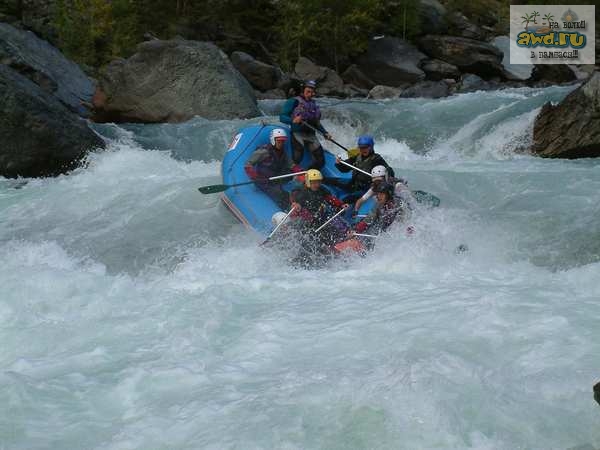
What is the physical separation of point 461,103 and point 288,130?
6.74 metres

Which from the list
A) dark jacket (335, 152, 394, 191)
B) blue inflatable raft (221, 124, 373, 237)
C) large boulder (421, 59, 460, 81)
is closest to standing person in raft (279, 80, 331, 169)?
blue inflatable raft (221, 124, 373, 237)

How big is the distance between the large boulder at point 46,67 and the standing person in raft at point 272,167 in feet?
20.5

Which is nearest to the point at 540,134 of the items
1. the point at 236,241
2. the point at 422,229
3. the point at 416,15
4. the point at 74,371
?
the point at 422,229

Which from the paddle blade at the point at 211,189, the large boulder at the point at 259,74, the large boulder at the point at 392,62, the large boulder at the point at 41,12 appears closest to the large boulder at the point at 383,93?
the large boulder at the point at 259,74

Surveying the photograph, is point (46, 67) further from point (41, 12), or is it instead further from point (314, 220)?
point (41, 12)

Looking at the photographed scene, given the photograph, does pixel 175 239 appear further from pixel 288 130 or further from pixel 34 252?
pixel 288 130

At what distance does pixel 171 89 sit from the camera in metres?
13.0

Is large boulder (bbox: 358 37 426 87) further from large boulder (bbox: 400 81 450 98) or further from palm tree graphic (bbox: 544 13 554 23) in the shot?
palm tree graphic (bbox: 544 13 554 23)

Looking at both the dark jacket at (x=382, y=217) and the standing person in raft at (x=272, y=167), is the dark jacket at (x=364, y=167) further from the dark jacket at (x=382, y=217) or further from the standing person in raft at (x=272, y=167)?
the dark jacket at (x=382, y=217)

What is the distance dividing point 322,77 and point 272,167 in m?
14.5

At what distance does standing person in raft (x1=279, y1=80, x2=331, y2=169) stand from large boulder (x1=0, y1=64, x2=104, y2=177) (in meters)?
3.36

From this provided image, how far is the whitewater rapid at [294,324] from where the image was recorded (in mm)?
3143

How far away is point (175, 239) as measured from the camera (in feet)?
23.6

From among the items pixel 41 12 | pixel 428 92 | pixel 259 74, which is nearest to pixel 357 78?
pixel 259 74
